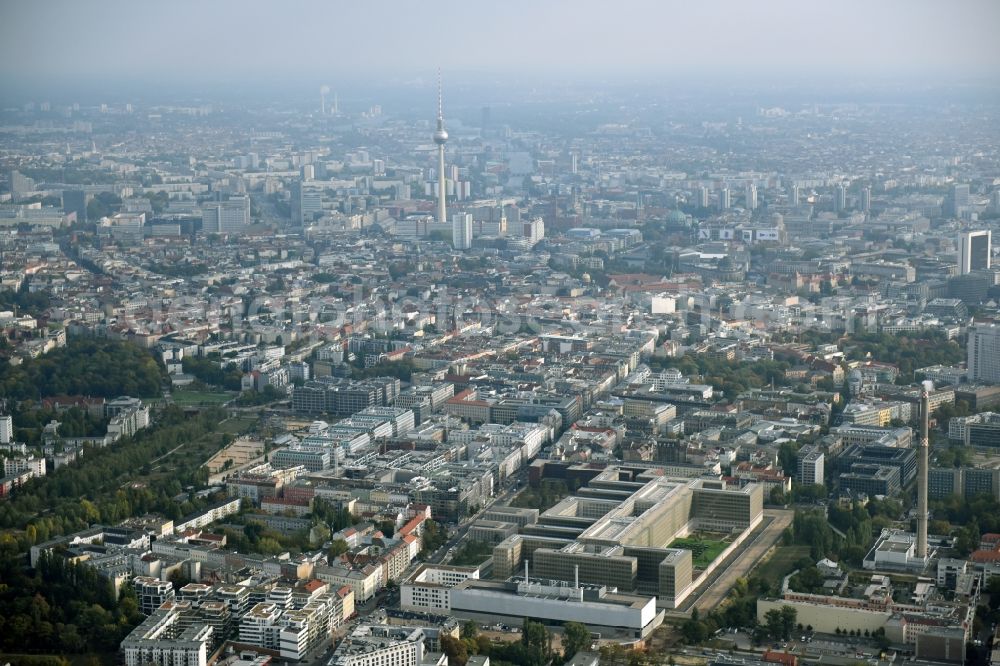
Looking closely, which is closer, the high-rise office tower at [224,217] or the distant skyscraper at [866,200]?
the high-rise office tower at [224,217]

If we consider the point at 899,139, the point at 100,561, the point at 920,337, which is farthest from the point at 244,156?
the point at 100,561

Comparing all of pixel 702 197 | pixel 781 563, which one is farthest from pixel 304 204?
pixel 781 563

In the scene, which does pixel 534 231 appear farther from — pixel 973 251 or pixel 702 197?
pixel 973 251

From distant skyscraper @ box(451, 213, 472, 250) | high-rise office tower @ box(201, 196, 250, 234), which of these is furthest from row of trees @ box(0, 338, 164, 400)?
high-rise office tower @ box(201, 196, 250, 234)

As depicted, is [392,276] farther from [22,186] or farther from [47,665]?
[47,665]

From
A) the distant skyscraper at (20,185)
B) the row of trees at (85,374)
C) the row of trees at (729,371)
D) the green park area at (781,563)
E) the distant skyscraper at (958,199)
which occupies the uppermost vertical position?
the distant skyscraper at (20,185)

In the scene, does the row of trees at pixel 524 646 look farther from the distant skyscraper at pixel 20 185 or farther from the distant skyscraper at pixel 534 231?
the distant skyscraper at pixel 20 185

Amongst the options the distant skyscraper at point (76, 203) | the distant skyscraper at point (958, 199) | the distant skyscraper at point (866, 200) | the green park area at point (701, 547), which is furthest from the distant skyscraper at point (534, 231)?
the green park area at point (701, 547)

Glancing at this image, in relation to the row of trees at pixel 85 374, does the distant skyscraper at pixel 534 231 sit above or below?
below
